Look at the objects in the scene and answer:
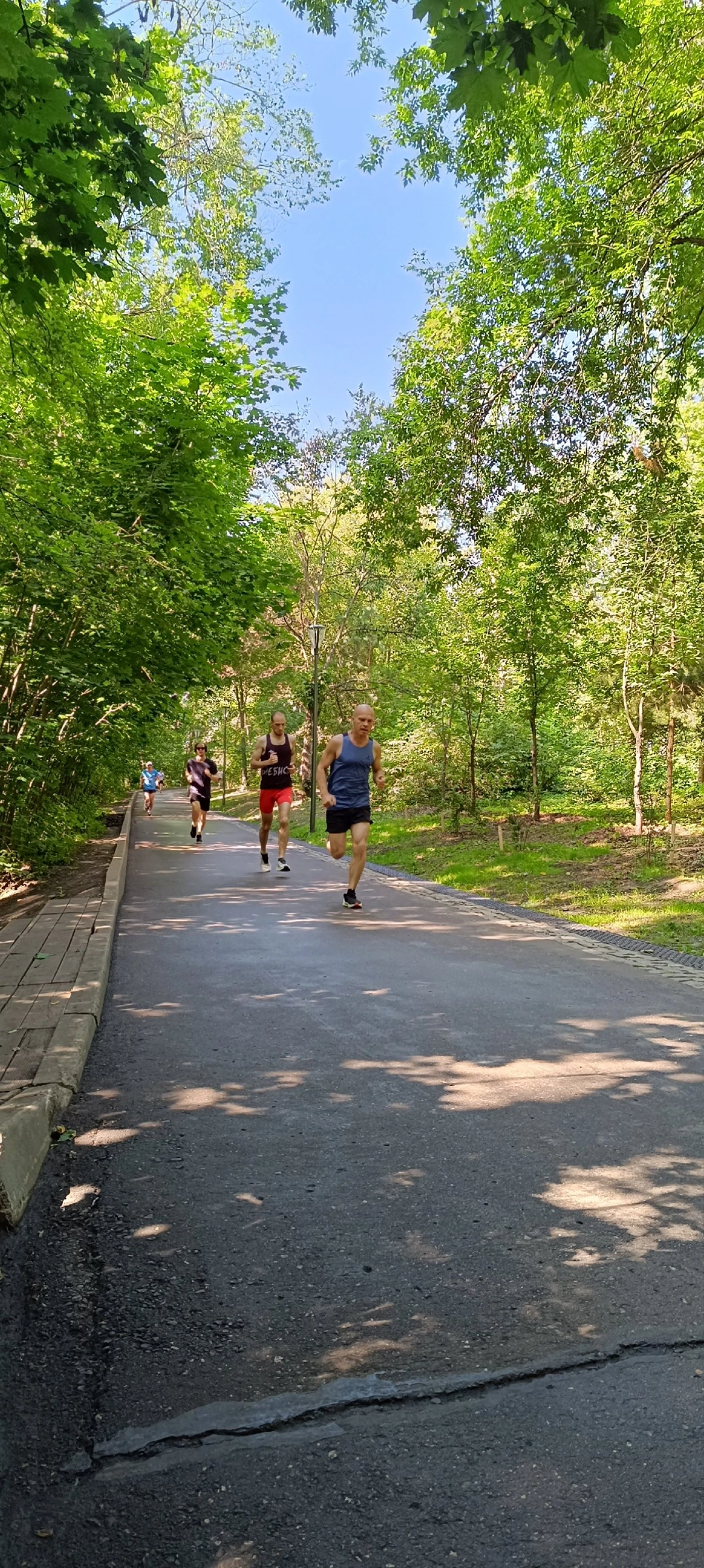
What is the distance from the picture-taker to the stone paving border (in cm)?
356

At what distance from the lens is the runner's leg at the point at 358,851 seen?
10.4m

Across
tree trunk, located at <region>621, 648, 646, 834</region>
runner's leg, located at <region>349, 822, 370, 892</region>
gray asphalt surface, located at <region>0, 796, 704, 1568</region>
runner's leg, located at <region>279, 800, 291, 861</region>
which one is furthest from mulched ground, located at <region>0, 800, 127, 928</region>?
tree trunk, located at <region>621, 648, 646, 834</region>

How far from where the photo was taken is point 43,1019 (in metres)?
5.35

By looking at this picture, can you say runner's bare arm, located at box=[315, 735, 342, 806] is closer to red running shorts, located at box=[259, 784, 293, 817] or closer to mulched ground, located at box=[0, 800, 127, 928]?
mulched ground, located at box=[0, 800, 127, 928]

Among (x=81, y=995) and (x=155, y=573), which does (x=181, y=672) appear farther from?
(x=81, y=995)

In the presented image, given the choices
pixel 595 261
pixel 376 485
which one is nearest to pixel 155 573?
pixel 376 485

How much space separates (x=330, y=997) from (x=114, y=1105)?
7.22 feet

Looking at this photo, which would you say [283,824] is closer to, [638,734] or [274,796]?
[274,796]

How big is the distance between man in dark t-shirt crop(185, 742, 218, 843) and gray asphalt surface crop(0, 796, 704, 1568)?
13.5 m

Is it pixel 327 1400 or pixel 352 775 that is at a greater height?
pixel 352 775

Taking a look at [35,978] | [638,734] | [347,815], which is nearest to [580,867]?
[638,734]

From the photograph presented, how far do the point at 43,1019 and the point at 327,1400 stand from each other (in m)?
3.42

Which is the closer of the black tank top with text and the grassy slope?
the grassy slope

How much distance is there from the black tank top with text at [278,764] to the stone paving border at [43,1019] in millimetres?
4775
